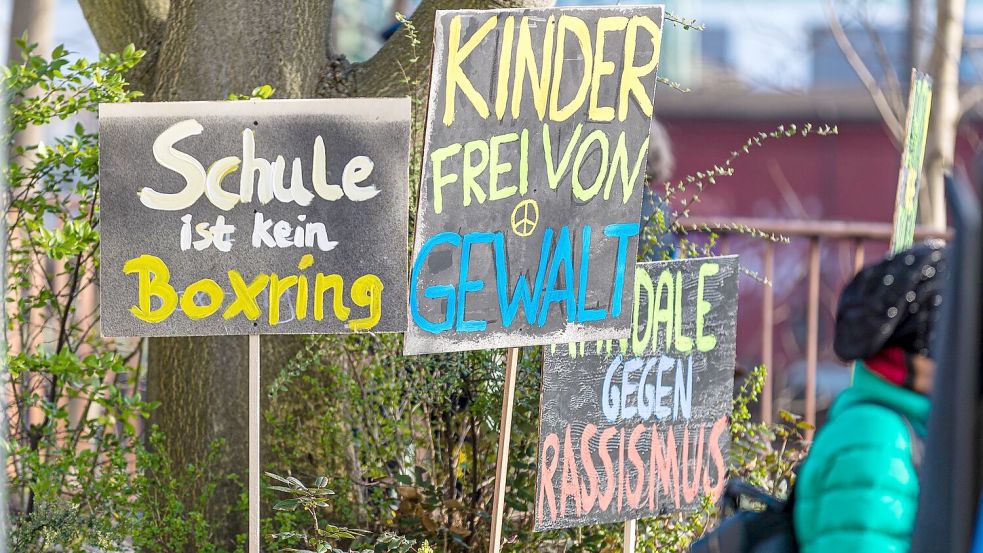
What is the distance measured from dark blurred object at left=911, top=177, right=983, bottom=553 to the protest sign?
7.59ft

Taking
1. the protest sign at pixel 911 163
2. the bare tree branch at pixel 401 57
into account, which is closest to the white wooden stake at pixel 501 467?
the bare tree branch at pixel 401 57

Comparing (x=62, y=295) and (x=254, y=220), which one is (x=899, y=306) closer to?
(x=254, y=220)

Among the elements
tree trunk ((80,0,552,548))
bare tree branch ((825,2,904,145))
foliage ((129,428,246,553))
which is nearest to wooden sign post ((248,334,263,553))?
foliage ((129,428,246,553))

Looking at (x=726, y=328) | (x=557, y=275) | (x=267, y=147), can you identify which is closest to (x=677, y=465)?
(x=726, y=328)

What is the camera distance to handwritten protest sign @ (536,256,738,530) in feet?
10.2

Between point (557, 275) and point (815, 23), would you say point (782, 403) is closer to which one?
point (815, 23)

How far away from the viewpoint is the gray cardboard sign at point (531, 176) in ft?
9.45

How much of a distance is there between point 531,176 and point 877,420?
1317 millimetres

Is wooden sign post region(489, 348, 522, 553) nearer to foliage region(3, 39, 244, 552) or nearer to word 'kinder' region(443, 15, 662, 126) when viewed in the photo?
word 'kinder' region(443, 15, 662, 126)

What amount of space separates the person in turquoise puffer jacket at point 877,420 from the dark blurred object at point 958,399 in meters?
0.40

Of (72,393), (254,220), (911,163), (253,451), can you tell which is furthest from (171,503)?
(911,163)

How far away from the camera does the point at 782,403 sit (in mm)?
8898

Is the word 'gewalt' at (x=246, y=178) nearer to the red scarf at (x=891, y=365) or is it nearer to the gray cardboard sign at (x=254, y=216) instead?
the gray cardboard sign at (x=254, y=216)

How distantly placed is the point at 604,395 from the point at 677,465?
0.34 meters
